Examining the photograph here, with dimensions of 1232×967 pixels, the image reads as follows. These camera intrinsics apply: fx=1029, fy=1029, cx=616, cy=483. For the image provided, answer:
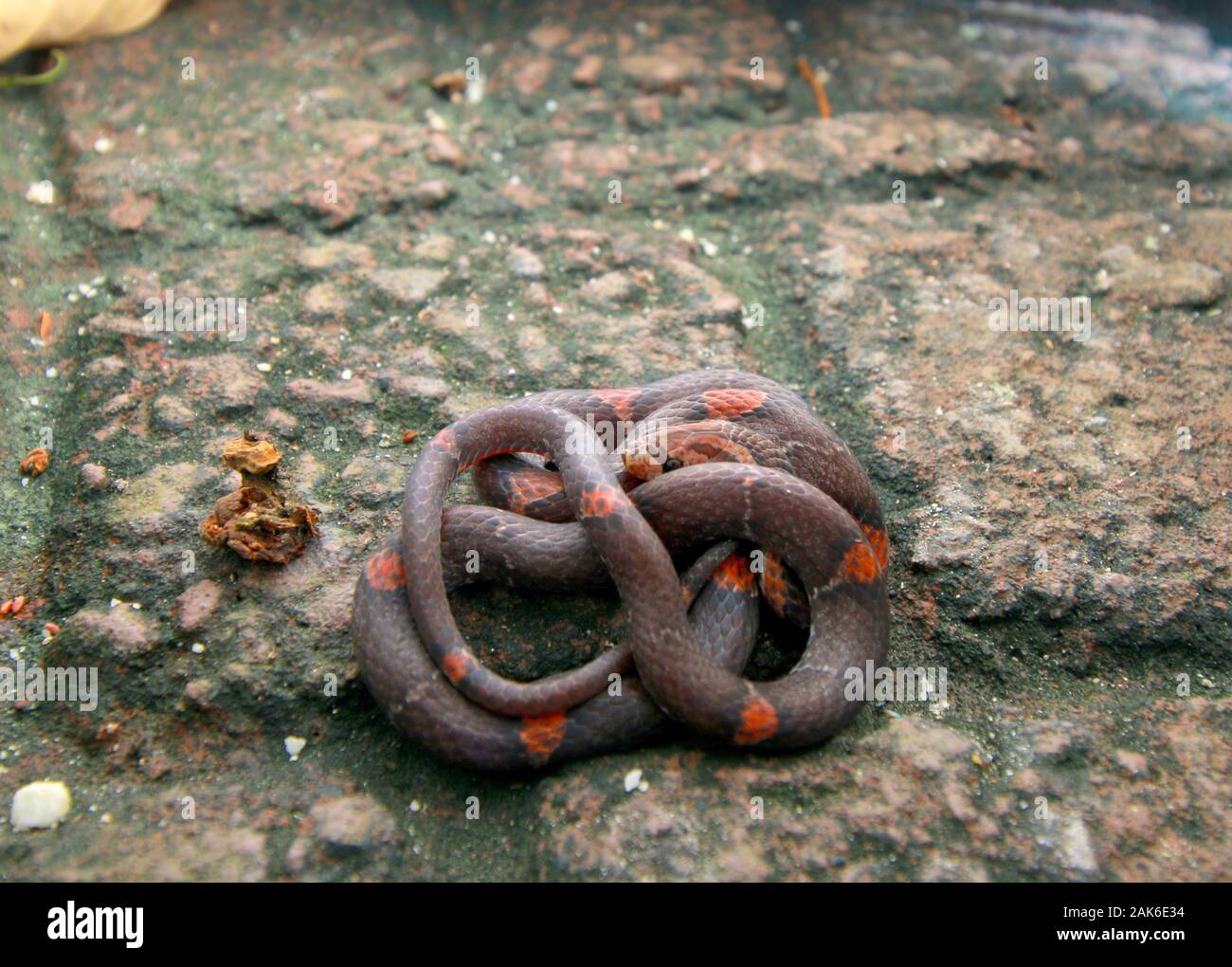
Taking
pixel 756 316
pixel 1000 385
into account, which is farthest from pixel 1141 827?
pixel 756 316

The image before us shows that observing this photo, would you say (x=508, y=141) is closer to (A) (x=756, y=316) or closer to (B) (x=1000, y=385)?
(A) (x=756, y=316)

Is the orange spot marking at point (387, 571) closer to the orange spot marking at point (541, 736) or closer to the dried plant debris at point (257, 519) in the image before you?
the dried plant debris at point (257, 519)

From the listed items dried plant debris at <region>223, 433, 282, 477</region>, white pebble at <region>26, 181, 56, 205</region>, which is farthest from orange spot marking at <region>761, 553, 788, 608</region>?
white pebble at <region>26, 181, 56, 205</region>

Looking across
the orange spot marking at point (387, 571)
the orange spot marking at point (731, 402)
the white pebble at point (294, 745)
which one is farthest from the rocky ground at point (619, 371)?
the orange spot marking at point (731, 402)

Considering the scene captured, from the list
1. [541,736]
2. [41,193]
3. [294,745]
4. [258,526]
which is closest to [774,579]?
[541,736]

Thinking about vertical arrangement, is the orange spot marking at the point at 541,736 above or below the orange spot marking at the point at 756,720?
below

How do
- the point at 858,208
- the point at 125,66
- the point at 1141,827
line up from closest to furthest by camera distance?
the point at 1141,827, the point at 858,208, the point at 125,66

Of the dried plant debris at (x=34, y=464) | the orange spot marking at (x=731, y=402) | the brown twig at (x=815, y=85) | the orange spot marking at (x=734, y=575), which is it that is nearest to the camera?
the orange spot marking at (x=734, y=575)
